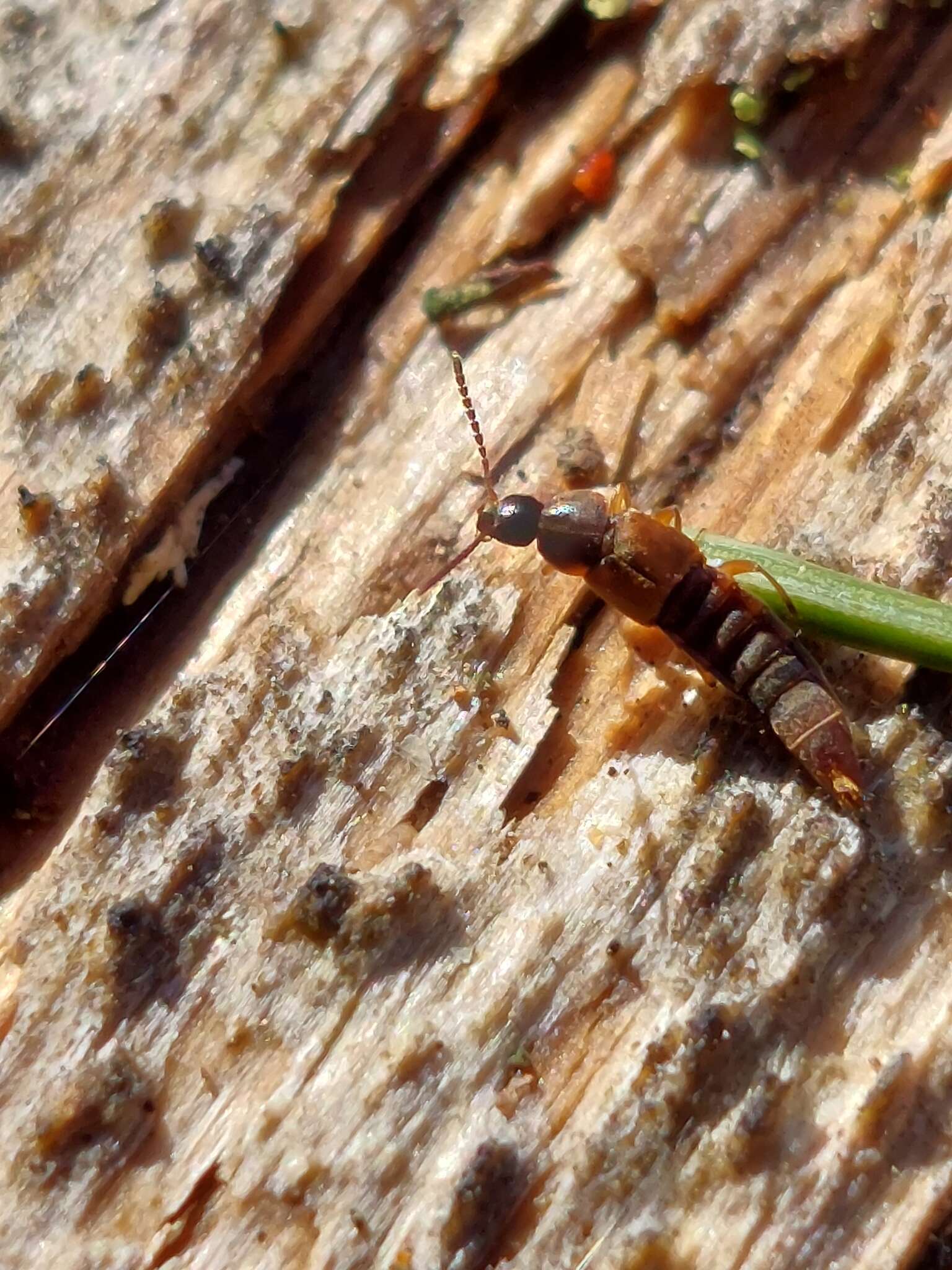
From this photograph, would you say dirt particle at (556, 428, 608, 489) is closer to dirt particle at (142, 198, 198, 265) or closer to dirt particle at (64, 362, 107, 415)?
dirt particle at (142, 198, 198, 265)

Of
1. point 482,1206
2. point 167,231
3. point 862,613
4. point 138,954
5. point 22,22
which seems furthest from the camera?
point 22,22

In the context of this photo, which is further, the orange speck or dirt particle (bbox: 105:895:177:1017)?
the orange speck

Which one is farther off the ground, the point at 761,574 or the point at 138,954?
the point at 138,954

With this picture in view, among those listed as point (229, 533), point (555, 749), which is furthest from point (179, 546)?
point (555, 749)

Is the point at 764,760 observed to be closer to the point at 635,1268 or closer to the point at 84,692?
the point at 635,1268

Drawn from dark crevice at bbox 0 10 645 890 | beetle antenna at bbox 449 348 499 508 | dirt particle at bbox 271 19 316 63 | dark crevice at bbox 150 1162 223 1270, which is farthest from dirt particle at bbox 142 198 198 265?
dark crevice at bbox 150 1162 223 1270

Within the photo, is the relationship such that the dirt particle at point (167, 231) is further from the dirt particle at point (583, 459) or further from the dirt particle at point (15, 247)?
the dirt particle at point (583, 459)

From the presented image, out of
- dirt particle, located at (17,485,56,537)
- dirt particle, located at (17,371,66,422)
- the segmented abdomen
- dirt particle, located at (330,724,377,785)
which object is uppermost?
dirt particle, located at (17,371,66,422)

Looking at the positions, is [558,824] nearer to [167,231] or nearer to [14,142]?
[167,231]
